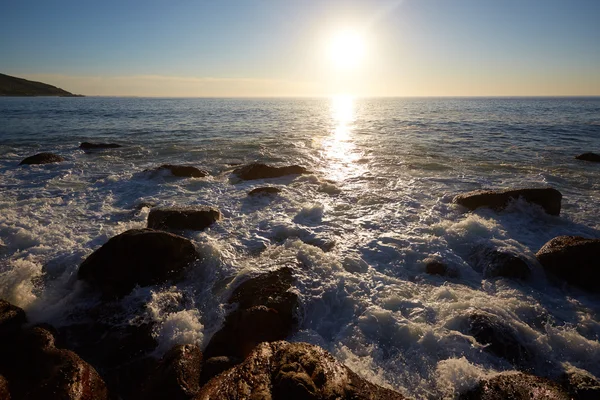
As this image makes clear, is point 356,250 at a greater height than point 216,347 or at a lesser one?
greater

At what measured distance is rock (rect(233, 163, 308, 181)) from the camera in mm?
14630

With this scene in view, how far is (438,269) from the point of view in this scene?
7184mm

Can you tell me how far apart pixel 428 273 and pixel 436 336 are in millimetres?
2036

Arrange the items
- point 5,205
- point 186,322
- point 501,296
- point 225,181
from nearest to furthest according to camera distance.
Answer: point 186,322, point 501,296, point 5,205, point 225,181

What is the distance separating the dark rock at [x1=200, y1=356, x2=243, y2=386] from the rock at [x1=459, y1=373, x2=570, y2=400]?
322 centimetres

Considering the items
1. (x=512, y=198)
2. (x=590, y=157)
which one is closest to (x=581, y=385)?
(x=512, y=198)

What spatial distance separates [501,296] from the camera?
627cm

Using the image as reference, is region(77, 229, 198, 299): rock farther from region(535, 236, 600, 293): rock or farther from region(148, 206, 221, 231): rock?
region(535, 236, 600, 293): rock

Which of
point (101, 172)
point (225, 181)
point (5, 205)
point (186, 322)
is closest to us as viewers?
point (186, 322)

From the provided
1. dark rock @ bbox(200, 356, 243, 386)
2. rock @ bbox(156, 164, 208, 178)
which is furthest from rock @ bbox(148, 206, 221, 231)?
rock @ bbox(156, 164, 208, 178)

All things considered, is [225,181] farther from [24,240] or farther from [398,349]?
[398,349]

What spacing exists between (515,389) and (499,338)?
1244mm

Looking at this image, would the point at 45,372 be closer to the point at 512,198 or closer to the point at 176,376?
the point at 176,376

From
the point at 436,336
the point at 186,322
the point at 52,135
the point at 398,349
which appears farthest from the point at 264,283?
the point at 52,135
